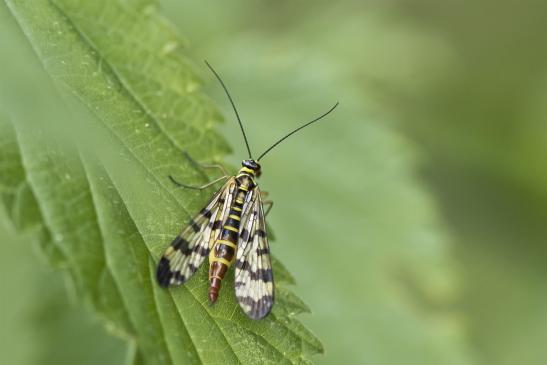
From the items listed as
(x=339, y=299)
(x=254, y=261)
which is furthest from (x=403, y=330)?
(x=254, y=261)

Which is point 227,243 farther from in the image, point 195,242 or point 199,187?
point 199,187

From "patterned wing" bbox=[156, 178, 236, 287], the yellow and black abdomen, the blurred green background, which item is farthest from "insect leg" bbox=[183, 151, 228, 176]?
the blurred green background

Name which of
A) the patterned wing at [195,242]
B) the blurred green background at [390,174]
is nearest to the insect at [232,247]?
the patterned wing at [195,242]

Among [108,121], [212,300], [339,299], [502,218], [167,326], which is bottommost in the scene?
[167,326]

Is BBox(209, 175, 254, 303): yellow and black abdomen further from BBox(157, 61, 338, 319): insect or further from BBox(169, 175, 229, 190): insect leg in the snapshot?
BBox(169, 175, 229, 190): insect leg

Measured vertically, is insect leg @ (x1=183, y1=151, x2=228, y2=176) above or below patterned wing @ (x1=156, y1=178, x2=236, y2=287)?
above

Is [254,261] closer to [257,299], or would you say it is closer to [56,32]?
[257,299]
